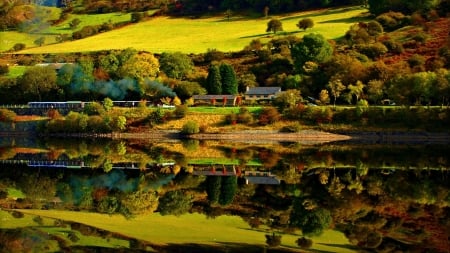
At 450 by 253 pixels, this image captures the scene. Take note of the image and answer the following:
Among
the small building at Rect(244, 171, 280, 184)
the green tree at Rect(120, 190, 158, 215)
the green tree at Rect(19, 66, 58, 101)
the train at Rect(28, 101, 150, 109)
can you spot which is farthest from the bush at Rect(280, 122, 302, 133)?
the green tree at Rect(120, 190, 158, 215)

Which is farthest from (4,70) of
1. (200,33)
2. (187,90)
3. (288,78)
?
(288,78)

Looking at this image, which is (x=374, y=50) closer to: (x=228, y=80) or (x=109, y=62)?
(x=228, y=80)

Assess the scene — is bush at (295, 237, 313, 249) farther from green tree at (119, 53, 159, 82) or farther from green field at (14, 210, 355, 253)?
green tree at (119, 53, 159, 82)

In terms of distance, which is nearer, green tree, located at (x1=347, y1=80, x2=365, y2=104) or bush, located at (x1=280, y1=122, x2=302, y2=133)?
bush, located at (x1=280, y1=122, x2=302, y2=133)

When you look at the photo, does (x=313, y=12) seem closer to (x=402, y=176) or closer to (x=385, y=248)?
(x=402, y=176)

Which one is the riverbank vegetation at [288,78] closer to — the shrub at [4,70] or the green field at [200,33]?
the shrub at [4,70]

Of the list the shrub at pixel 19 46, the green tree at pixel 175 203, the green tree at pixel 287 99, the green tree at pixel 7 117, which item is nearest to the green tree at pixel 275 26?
the green tree at pixel 287 99
